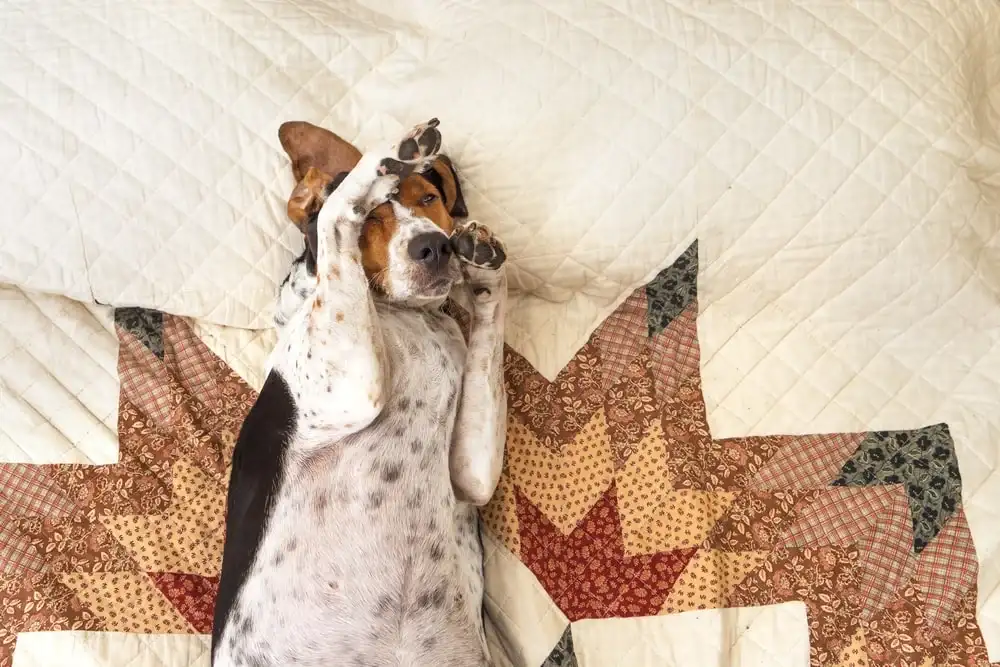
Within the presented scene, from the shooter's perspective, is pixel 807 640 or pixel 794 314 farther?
pixel 794 314

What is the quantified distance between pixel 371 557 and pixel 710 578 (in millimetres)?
865

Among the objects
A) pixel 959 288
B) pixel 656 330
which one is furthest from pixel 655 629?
pixel 959 288

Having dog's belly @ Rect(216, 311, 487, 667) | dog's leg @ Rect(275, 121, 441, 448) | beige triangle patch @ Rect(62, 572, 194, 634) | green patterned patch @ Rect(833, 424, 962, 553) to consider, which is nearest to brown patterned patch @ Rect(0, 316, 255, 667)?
beige triangle patch @ Rect(62, 572, 194, 634)

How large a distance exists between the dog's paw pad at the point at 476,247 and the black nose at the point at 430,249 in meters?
0.06

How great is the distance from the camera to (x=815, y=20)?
7.76 ft

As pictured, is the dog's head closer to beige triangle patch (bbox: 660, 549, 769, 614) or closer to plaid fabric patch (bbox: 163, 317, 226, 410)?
plaid fabric patch (bbox: 163, 317, 226, 410)

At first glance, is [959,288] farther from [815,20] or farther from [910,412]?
[815,20]

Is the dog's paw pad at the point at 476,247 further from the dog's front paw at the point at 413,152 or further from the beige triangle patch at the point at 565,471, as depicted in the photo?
the beige triangle patch at the point at 565,471

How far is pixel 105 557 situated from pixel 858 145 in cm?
229

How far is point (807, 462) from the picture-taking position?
88.7 inches

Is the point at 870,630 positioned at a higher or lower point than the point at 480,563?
lower

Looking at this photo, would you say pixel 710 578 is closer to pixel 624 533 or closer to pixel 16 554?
pixel 624 533

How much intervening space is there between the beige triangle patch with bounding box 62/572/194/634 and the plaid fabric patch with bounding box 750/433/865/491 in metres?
1.57

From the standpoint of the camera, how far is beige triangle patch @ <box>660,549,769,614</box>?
7.14 feet
